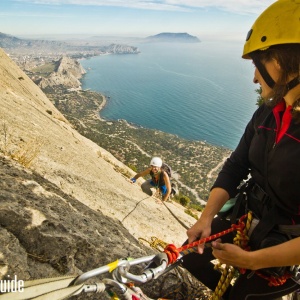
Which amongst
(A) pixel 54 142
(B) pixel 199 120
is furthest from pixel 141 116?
(A) pixel 54 142

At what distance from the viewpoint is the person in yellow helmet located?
7.60ft

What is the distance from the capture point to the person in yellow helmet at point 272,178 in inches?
91.2

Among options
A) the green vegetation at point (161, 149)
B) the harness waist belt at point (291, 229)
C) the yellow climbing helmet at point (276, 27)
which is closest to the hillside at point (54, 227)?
the harness waist belt at point (291, 229)

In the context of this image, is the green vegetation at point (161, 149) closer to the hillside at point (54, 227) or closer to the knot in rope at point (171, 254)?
the hillside at point (54, 227)

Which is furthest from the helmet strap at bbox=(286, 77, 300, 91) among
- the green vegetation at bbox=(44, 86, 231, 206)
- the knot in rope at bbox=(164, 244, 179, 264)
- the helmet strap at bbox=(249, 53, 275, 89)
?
the green vegetation at bbox=(44, 86, 231, 206)

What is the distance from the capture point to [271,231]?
8.54ft

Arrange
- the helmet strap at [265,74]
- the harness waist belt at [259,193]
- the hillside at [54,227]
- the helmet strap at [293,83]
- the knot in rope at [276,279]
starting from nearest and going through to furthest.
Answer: the helmet strap at [293,83] → the helmet strap at [265,74] → the knot in rope at [276,279] → the harness waist belt at [259,193] → the hillside at [54,227]

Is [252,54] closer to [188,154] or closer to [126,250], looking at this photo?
[126,250]

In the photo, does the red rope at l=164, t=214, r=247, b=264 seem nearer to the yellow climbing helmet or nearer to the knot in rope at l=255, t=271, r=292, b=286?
the knot in rope at l=255, t=271, r=292, b=286

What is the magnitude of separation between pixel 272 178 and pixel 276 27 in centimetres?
138

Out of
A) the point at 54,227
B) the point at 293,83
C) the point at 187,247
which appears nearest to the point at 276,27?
the point at 293,83

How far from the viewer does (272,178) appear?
257cm

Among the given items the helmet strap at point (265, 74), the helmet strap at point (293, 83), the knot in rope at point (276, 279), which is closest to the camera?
the helmet strap at point (293, 83)

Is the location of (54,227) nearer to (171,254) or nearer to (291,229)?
(171,254)
